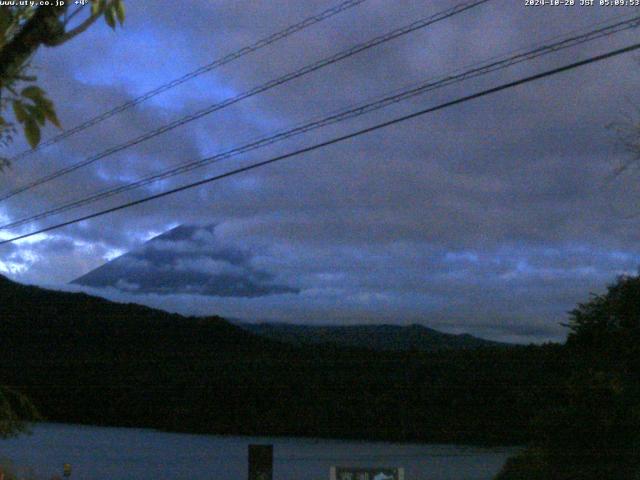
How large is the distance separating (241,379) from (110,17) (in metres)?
16.6

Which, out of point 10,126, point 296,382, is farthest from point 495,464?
point 10,126

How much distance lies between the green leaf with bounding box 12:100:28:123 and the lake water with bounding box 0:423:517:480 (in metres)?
11.7

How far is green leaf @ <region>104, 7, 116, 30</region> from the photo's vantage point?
3.40 metres

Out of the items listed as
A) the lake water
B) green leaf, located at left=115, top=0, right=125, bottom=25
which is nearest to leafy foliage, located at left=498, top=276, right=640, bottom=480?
the lake water

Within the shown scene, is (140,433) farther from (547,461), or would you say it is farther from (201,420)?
(547,461)

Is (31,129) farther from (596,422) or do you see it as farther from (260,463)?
(596,422)

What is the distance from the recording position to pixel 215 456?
1678 cm

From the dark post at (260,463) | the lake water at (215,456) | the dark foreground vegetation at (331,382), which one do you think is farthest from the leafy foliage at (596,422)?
the dark post at (260,463)

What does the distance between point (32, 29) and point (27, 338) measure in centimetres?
2043

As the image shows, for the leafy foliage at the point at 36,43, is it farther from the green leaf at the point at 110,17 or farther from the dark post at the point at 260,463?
the dark post at the point at 260,463

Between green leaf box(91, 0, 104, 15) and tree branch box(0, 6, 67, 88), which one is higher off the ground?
green leaf box(91, 0, 104, 15)

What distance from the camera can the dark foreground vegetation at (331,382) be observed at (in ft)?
44.4

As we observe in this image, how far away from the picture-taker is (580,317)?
1490cm

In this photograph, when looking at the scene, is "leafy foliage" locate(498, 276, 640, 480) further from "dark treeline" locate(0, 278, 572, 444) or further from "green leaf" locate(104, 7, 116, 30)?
"green leaf" locate(104, 7, 116, 30)
